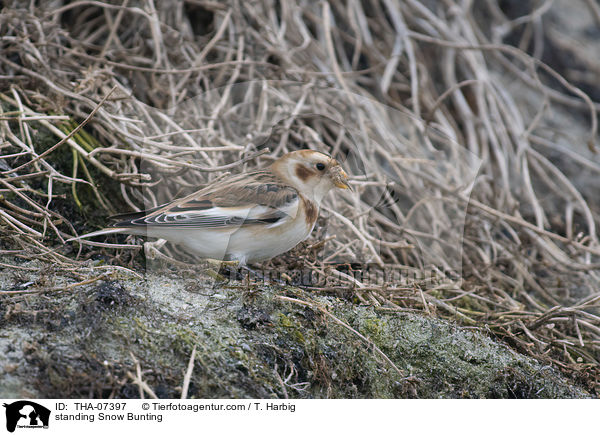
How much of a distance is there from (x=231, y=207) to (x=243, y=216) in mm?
49

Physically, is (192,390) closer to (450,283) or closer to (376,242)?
(376,242)

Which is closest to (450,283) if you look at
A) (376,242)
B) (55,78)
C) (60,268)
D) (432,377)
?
(376,242)

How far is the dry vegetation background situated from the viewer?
224cm

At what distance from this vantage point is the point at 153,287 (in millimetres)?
1894
